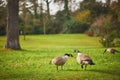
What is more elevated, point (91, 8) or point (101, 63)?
point (91, 8)

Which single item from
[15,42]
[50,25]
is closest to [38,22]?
[50,25]

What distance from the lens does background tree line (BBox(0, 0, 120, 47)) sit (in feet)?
170

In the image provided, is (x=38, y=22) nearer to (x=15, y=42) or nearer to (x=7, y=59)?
(x=15, y=42)

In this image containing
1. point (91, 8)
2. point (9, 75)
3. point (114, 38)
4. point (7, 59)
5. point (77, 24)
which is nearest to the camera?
point (9, 75)

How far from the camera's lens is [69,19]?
248 ft

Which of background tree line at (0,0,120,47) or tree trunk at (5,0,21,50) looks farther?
background tree line at (0,0,120,47)

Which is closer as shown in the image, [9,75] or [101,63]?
[9,75]

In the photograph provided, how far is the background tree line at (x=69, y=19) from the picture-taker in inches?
2042

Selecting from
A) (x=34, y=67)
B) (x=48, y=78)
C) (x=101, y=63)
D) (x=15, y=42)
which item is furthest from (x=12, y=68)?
(x=15, y=42)

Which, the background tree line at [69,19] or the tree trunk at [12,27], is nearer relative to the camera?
the tree trunk at [12,27]

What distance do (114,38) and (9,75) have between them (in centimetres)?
2672

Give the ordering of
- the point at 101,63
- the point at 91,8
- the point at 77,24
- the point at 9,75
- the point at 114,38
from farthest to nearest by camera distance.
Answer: the point at 77,24
the point at 91,8
the point at 114,38
the point at 101,63
the point at 9,75

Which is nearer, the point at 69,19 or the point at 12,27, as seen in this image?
the point at 12,27

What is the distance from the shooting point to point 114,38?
39.3 m
